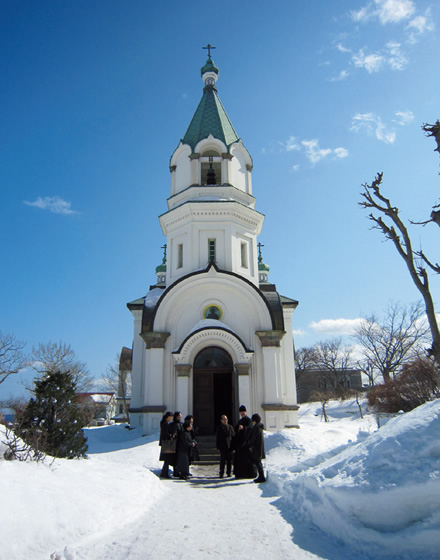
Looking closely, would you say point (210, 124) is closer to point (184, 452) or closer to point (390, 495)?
point (184, 452)

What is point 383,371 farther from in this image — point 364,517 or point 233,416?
point 364,517

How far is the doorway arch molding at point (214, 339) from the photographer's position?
603 inches

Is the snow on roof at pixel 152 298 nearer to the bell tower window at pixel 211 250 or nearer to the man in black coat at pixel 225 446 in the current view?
the bell tower window at pixel 211 250

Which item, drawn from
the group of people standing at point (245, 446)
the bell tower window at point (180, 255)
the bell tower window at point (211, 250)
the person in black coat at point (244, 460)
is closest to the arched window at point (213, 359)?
the bell tower window at point (211, 250)

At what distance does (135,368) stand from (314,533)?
1430 centimetres

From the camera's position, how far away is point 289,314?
62.0 feet

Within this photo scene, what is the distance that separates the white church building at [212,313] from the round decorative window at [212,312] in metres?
0.04

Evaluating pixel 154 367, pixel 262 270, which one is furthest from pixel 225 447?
pixel 262 270

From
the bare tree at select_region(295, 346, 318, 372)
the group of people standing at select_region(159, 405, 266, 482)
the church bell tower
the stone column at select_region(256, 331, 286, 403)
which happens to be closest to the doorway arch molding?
the stone column at select_region(256, 331, 286, 403)

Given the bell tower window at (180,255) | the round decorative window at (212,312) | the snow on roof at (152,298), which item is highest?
the bell tower window at (180,255)

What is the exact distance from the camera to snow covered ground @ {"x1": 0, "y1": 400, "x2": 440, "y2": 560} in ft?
15.3

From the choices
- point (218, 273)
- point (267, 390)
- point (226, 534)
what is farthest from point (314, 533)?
point (218, 273)

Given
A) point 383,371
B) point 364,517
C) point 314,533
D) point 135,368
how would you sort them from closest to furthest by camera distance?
point 364,517
point 314,533
point 135,368
point 383,371

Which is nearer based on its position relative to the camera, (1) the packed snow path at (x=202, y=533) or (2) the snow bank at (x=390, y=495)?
(2) the snow bank at (x=390, y=495)
